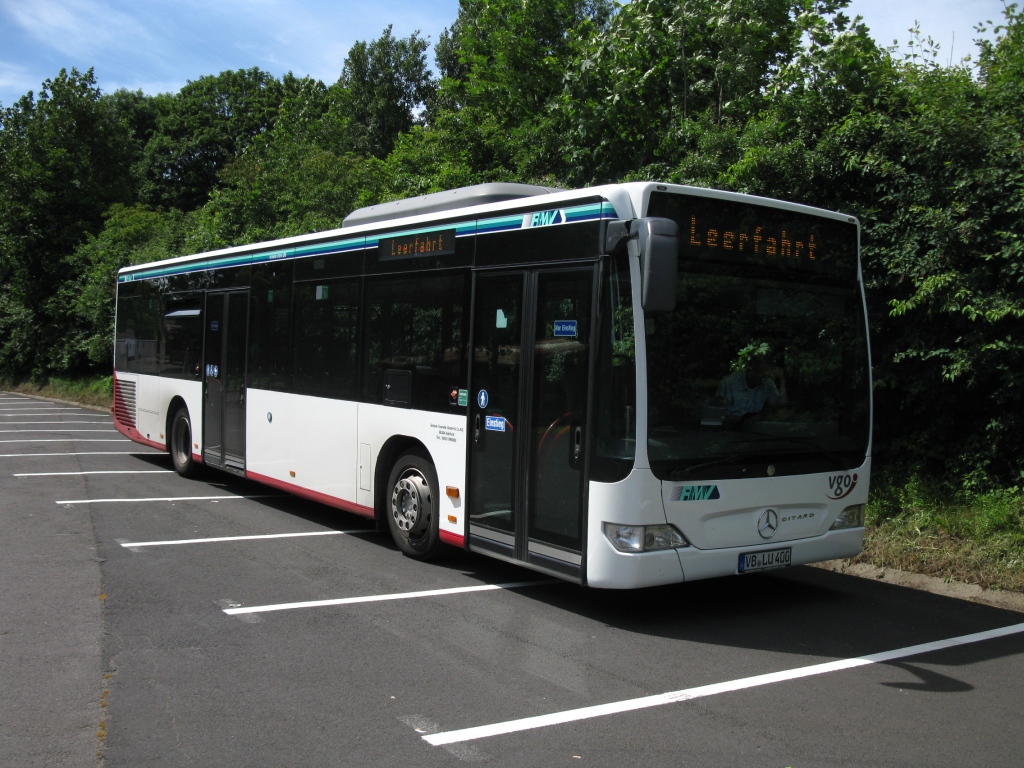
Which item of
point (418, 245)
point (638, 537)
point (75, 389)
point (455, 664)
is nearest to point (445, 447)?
point (418, 245)

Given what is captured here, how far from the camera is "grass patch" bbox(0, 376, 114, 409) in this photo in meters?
31.4

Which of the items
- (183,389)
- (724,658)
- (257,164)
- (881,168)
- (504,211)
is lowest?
(724,658)

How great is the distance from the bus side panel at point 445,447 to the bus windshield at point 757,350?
6.75 ft

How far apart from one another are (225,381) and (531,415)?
6.43 meters

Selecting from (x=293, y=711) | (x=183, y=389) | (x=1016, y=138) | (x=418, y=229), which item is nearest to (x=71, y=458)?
(x=183, y=389)

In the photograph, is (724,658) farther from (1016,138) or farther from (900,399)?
(1016,138)

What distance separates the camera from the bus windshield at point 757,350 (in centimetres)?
642

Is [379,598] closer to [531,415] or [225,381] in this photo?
[531,415]

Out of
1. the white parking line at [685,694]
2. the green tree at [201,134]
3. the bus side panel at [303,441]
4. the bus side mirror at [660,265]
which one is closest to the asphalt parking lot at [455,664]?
the white parking line at [685,694]

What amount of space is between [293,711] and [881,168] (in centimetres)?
796

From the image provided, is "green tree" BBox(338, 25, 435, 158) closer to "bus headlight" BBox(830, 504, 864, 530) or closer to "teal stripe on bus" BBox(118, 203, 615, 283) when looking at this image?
"teal stripe on bus" BBox(118, 203, 615, 283)

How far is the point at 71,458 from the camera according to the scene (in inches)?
627

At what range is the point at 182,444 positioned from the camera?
13.8 m

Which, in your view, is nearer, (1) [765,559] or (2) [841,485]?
(1) [765,559]
